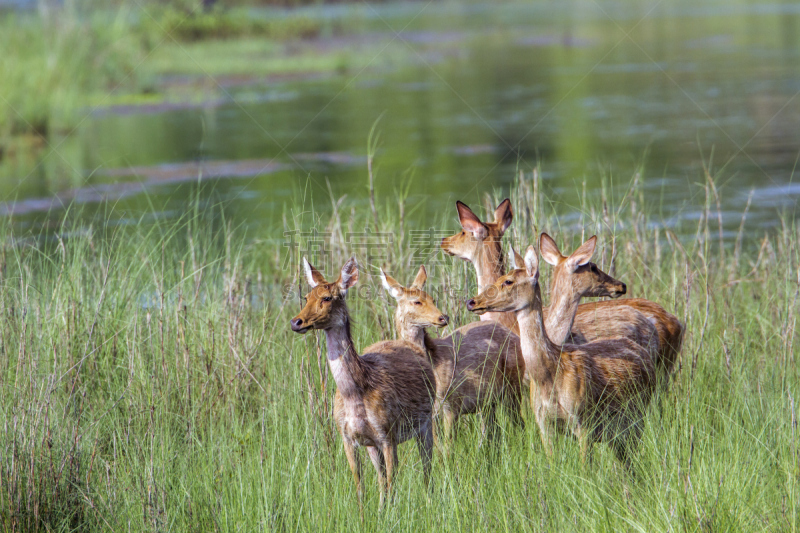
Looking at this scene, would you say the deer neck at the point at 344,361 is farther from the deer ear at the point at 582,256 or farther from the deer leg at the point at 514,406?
the deer ear at the point at 582,256

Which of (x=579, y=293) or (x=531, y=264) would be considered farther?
(x=579, y=293)

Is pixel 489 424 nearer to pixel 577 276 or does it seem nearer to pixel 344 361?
pixel 577 276

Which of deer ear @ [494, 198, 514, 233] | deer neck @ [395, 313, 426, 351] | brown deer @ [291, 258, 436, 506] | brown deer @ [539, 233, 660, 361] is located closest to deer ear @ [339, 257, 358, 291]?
brown deer @ [291, 258, 436, 506]

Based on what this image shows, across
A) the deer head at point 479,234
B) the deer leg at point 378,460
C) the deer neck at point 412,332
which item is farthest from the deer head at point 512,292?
the deer head at point 479,234

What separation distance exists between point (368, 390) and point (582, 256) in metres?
1.53

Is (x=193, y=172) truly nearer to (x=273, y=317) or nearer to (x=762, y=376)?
(x=273, y=317)

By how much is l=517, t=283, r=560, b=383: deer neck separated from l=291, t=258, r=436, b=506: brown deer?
601 millimetres

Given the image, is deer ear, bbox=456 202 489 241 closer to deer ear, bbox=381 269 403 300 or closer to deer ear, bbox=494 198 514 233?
deer ear, bbox=494 198 514 233

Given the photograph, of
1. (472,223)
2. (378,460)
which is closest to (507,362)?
(472,223)

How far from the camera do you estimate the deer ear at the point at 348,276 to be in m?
4.72

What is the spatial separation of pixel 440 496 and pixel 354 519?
0.47m

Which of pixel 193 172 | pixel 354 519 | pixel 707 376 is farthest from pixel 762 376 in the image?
pixel 193 172

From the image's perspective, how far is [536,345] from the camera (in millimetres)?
5086

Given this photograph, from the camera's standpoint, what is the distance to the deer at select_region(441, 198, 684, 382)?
593cm
